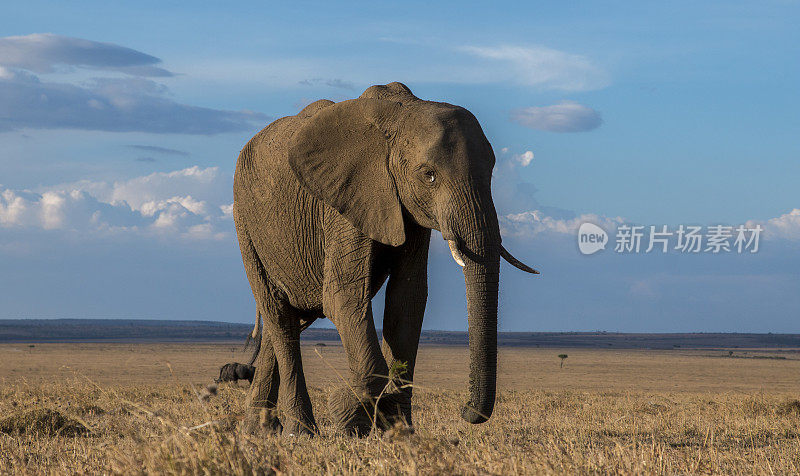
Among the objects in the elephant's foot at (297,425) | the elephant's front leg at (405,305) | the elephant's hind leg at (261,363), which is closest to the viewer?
the elephant's front leg at (405,305)

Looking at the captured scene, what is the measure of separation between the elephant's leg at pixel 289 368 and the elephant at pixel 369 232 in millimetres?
13

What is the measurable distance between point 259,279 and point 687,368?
144 feet

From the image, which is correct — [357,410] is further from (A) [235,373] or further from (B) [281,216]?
(A) [235,373]

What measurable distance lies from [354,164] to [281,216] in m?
1.44

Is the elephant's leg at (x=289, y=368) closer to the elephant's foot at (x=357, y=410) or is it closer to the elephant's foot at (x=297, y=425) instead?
the elephant's foot at (x=297, y=425)

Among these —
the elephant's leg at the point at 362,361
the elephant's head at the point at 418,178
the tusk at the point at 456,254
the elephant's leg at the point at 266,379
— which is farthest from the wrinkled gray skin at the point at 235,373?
the tusk at the point at 456,254

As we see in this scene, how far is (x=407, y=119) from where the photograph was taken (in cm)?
820

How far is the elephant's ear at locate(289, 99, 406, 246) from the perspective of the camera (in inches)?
323

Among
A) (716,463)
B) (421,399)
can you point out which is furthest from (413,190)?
(421,399)

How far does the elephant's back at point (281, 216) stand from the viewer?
30.5 ft

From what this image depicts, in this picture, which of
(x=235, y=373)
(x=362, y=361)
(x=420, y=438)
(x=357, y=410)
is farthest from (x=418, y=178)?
(x=235, y=373)

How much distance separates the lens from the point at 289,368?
399 inches

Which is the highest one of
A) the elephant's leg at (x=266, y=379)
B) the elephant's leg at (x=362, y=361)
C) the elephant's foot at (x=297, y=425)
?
the elephant's leg at (x=362, y=361)

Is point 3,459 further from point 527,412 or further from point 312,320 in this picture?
point 527,412
